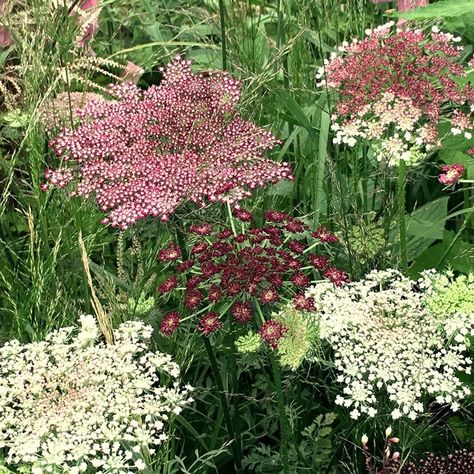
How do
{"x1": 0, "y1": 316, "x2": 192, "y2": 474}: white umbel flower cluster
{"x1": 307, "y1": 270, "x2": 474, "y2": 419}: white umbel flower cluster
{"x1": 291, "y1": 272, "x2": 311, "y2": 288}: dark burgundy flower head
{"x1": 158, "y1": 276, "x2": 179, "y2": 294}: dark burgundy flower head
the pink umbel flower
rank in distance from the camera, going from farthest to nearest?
the pink umbel flower < {"x1": 158, "y1": 276, "x2": 179, "y2": 294}: dark burgundy flower head < {"x1": 291, "y1": 272, "x2": 311, "y2": 288}: dark burgundy flower head < {"x1": 307, "y1": 270, "x2": 474, "y2": 419}: white umbel flower cluster < {"x1": 0, "y1": 316, "x2": 192, "y2": 474}: white umbel flower cluster

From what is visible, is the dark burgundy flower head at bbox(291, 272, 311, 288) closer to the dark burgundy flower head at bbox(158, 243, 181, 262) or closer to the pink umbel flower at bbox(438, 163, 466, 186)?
the dark burgundy flower head at bbox(158, 243, 181, 262)

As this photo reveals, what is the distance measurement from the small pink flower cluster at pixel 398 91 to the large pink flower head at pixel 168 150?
0.22 m

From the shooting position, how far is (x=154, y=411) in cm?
188

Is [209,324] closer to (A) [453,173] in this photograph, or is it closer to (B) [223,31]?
(A) [453,173]

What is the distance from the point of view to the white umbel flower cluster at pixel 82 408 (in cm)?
181

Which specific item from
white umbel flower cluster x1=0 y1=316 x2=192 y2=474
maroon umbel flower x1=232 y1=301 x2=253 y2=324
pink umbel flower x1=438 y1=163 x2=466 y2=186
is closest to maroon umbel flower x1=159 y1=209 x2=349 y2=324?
maroon umbel flower x1=232 y1=301 x2=253 y2=324

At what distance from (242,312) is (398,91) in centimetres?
62

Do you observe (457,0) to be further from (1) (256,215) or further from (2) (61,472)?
(2) (61,472)

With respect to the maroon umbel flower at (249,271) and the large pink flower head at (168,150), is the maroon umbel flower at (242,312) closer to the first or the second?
the maroon umbel flower at (249,271)

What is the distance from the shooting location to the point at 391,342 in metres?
2.04

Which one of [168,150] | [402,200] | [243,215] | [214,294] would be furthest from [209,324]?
[402,200]

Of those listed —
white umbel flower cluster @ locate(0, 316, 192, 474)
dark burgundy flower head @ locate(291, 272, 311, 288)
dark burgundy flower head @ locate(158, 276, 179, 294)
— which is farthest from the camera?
dark burgundy flower head @ locate(158, 276, 179, 294)

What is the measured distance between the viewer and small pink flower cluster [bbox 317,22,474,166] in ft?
7.32

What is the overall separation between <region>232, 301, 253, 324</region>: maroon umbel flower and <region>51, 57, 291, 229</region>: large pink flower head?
25cm
